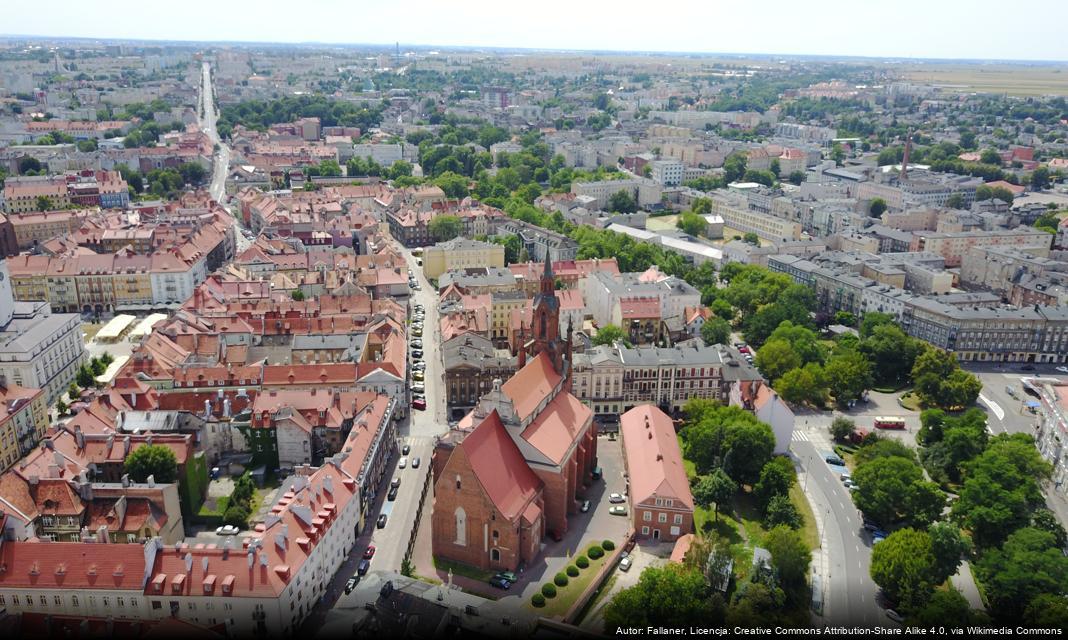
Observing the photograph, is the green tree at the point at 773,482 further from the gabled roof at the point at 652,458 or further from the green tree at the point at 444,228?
the green tree at the point at 444,228

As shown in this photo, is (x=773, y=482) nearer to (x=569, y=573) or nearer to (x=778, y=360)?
(x=569, y=573)

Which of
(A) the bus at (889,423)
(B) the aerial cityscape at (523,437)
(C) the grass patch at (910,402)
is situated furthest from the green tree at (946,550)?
(C) the grass patch at (910,402)

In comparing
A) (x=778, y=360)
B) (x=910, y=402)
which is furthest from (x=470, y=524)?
(x=910, y=402)

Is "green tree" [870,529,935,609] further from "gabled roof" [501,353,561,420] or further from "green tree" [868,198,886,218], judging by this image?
"green tree" [868,198,886,218]

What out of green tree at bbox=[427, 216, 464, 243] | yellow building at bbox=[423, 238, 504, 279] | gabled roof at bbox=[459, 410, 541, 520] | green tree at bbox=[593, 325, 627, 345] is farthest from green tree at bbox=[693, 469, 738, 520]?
green tree at bbox=[427, 216, 464, 243]

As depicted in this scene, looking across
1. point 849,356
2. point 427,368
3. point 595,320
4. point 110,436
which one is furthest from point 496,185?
point 110,436
